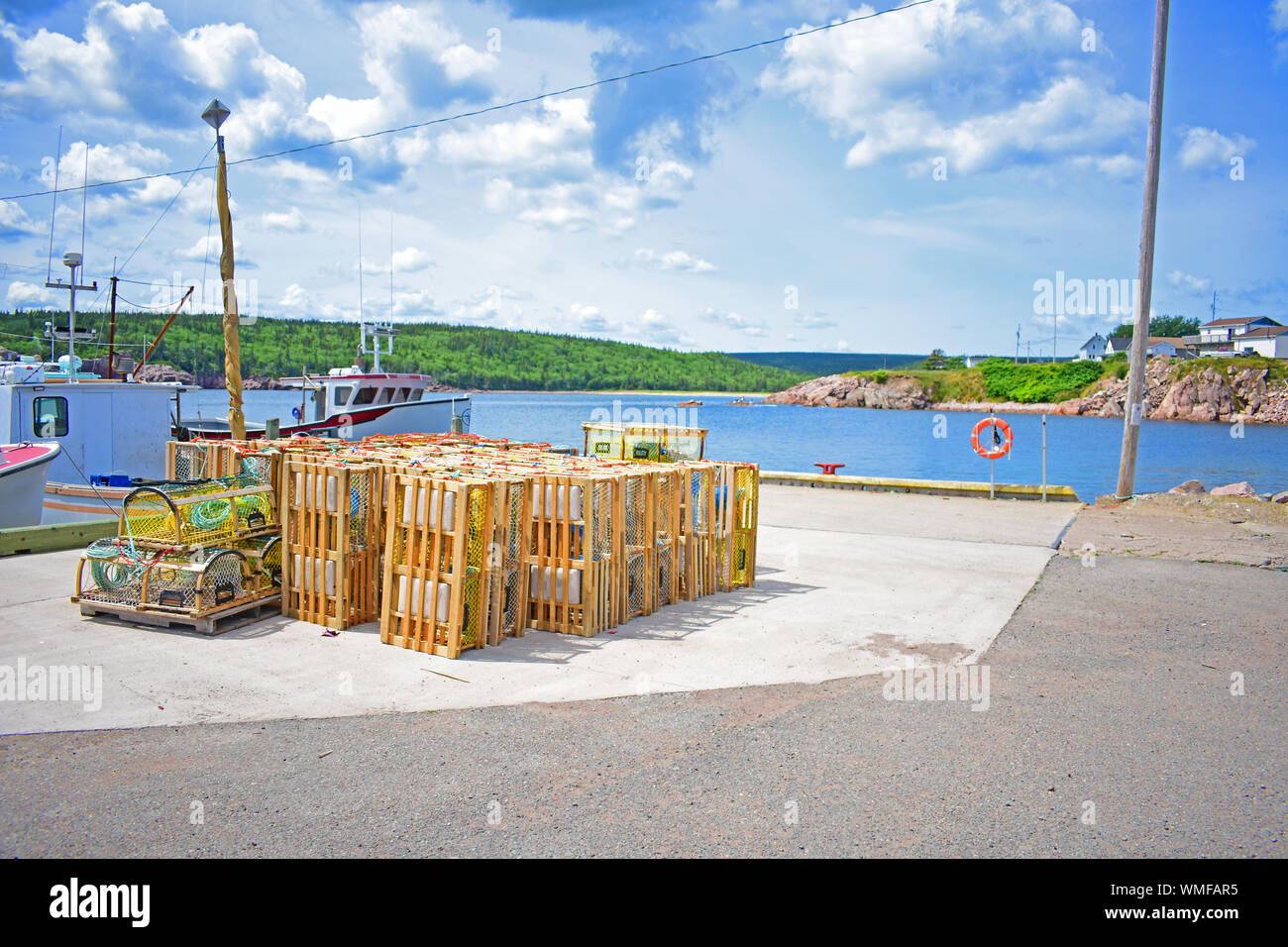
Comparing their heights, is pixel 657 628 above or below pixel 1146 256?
below

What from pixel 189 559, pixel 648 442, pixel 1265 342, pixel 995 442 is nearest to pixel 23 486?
pixel 189 559

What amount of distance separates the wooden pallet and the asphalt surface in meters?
2.31

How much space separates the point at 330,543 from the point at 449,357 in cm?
12302

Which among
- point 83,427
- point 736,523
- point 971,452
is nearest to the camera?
point 736,523

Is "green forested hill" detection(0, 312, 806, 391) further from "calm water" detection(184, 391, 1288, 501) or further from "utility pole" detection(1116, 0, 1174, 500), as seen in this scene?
"utility pole" detection(1116, 0, 1174, 500)

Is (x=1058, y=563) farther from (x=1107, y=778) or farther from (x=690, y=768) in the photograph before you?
(x=690, y=768)

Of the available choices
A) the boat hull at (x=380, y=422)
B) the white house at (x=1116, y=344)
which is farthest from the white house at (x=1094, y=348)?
the boat hull at (x=380, y=422)

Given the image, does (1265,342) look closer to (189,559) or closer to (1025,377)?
(1025,377)

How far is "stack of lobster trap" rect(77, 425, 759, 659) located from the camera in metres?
7.59

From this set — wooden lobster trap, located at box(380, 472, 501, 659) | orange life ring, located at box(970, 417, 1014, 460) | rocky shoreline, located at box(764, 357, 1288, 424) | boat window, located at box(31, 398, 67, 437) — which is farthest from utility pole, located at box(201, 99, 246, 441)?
rocky shoreline, located at box(764, 357, 1288, 424)

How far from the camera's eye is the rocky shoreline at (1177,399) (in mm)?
96375

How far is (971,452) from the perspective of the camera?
64.5m
